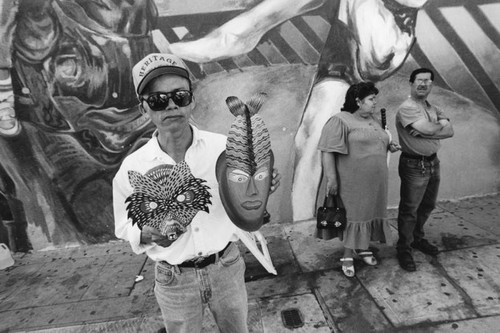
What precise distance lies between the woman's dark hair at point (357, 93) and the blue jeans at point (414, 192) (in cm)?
74

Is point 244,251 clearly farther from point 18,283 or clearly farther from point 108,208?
point 18,283

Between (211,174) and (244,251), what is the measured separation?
255cm

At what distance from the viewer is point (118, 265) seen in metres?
3.86

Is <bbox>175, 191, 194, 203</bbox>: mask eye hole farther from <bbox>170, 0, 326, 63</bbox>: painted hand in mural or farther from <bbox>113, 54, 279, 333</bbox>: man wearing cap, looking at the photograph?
<bbox>170, 0, 326, 63</bbox>: painted hand in mural

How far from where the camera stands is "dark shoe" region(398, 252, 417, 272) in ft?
10.3

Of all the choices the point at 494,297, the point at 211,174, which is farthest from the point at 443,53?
the point at 211,174

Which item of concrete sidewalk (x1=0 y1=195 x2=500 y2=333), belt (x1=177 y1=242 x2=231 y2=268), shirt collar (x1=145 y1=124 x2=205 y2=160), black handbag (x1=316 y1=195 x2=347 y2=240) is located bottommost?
concrete sidewalk (x1=0 y1=195 x2=500 y2=333)

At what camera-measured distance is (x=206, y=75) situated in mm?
4035

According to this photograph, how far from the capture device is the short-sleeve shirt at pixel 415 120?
2887mm

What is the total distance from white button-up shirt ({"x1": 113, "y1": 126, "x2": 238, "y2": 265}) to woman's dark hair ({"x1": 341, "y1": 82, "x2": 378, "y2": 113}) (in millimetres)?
1637

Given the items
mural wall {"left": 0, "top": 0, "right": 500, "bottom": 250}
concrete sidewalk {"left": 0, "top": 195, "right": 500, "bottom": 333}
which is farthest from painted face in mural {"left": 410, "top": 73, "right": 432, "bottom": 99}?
concrete sidewalk {"left": 0, "top": 195, "right": 500, "bottom": 333}

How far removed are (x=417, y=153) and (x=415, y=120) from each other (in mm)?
319

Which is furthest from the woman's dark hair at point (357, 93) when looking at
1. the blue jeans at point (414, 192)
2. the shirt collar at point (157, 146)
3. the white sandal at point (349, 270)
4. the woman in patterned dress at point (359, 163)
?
the shirt collar at point (157, 146)

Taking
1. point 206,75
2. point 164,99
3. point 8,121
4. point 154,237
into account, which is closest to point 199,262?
point 154,237
